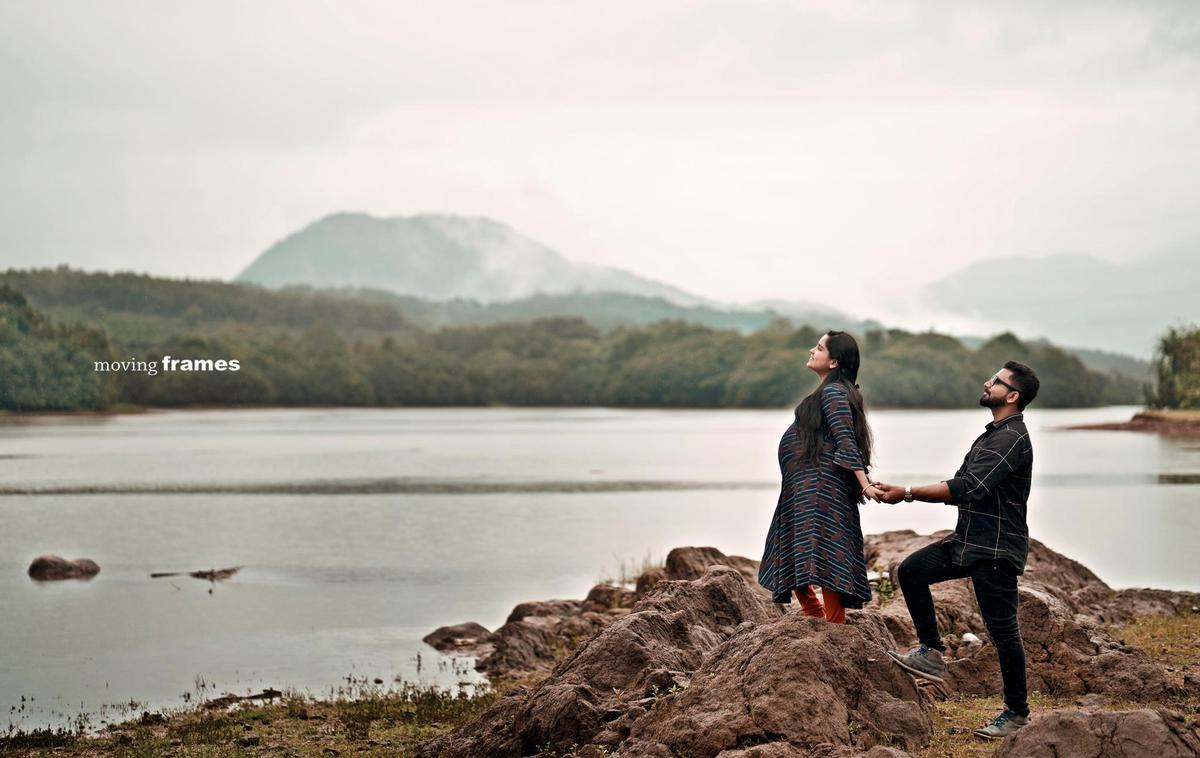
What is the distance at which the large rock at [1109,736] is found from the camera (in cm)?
614

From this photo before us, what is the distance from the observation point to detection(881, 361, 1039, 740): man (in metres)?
7.09

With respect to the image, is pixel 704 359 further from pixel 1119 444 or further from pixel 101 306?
pixel 1119 444

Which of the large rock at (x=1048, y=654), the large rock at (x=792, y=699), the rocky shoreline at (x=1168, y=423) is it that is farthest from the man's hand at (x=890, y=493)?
the rocky shoreline at (x=1168, y=423)

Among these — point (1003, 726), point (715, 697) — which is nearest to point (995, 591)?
point (1003, 726)

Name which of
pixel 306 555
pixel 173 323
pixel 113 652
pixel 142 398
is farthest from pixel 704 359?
pixel 113 652

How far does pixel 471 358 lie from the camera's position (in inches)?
6511

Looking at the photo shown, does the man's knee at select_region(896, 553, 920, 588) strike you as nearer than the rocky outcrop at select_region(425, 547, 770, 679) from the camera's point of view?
Yes

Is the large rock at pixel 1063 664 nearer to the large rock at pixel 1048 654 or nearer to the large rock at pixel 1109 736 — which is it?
the large rock at pixel 1048 654

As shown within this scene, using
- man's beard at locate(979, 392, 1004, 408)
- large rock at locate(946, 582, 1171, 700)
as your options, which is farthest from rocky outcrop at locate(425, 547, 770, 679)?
man's beard at locate(979, 392, 1004, 408)

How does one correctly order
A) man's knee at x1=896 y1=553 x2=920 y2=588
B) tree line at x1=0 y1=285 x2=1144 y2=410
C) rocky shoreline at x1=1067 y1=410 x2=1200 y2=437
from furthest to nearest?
tree line at x1=0 y1=285 x2=1144 y2=410
rocky shoreline at x1=1067 y1=410 x2=1200 y2=437
man's knee at x1=896 y1=553 x2=920 y2=588

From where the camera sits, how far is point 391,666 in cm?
1505

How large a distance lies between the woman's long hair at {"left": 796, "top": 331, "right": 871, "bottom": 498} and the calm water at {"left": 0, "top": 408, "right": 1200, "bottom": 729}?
7.44 meters

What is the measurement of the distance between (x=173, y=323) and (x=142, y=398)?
30.7 m

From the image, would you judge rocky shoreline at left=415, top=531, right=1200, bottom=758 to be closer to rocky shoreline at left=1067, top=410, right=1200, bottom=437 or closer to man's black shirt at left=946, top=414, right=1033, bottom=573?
man's black shirt at left=946, top=414, right=1033, bottom=573
